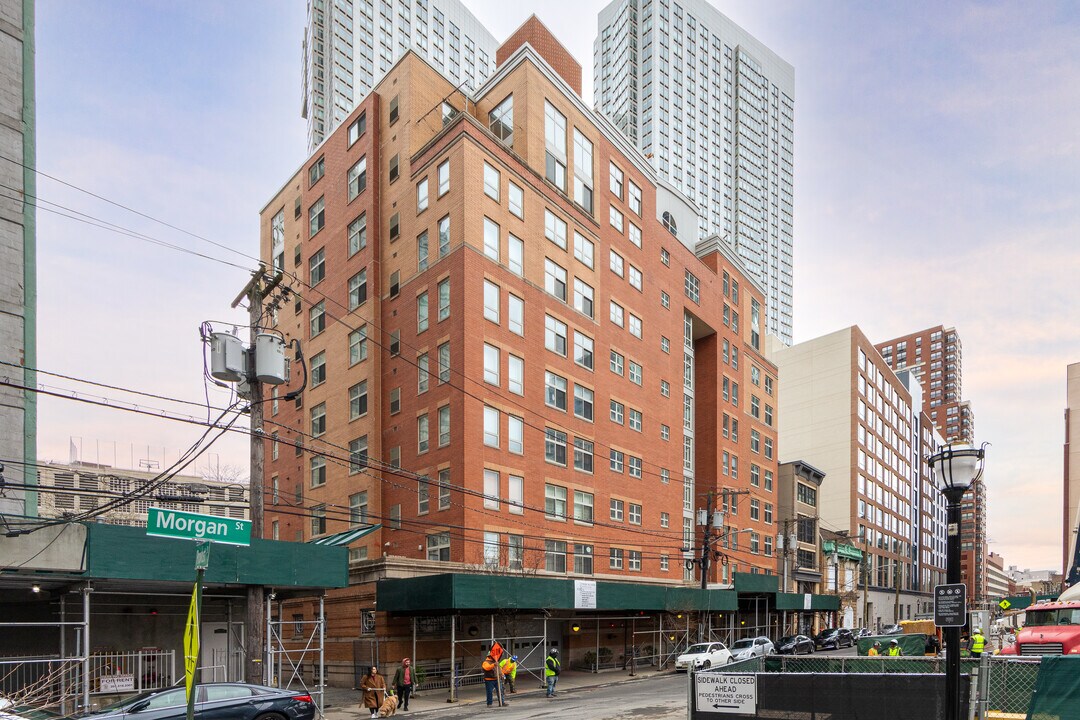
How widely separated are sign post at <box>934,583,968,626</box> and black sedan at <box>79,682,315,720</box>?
13.4 metres

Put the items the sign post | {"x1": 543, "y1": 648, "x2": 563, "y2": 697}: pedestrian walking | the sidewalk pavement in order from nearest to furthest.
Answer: the sign post, the sidewalk pavement, {"x1": 543, "y1": 648, "x2": 563, "y2": 697}: pedestrian walking

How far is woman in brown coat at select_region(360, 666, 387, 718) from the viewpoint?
23297 mm

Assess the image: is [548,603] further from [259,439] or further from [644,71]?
[644,71]

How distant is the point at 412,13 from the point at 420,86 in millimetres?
104663

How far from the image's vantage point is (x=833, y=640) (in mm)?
54312

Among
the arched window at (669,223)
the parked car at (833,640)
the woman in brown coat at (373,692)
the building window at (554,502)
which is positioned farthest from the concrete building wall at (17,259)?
the parked car at (833,640)

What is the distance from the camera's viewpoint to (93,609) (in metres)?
21.3

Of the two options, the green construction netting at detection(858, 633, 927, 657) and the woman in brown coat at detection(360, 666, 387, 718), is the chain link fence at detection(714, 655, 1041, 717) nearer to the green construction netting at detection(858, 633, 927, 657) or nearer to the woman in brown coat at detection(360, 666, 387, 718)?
the green construction netting at detection(858, 633, 927, 657)

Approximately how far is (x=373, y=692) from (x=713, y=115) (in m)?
153

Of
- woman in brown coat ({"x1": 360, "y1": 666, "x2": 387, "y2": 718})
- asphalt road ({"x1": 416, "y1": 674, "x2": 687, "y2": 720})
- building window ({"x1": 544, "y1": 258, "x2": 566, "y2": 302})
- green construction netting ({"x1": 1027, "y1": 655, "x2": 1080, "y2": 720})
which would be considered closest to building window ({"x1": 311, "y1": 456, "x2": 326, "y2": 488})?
building window ({"x1": 544, "y1": 258, "x2": 566, "y2": 302})

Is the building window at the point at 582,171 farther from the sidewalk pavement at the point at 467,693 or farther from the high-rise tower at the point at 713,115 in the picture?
the high-rise tower at the point at 713,115

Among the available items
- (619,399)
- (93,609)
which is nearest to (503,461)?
(619,399)

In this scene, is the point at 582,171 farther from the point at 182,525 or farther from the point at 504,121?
the point at 182,525

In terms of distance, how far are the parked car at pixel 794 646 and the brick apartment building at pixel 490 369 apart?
3.98 m
